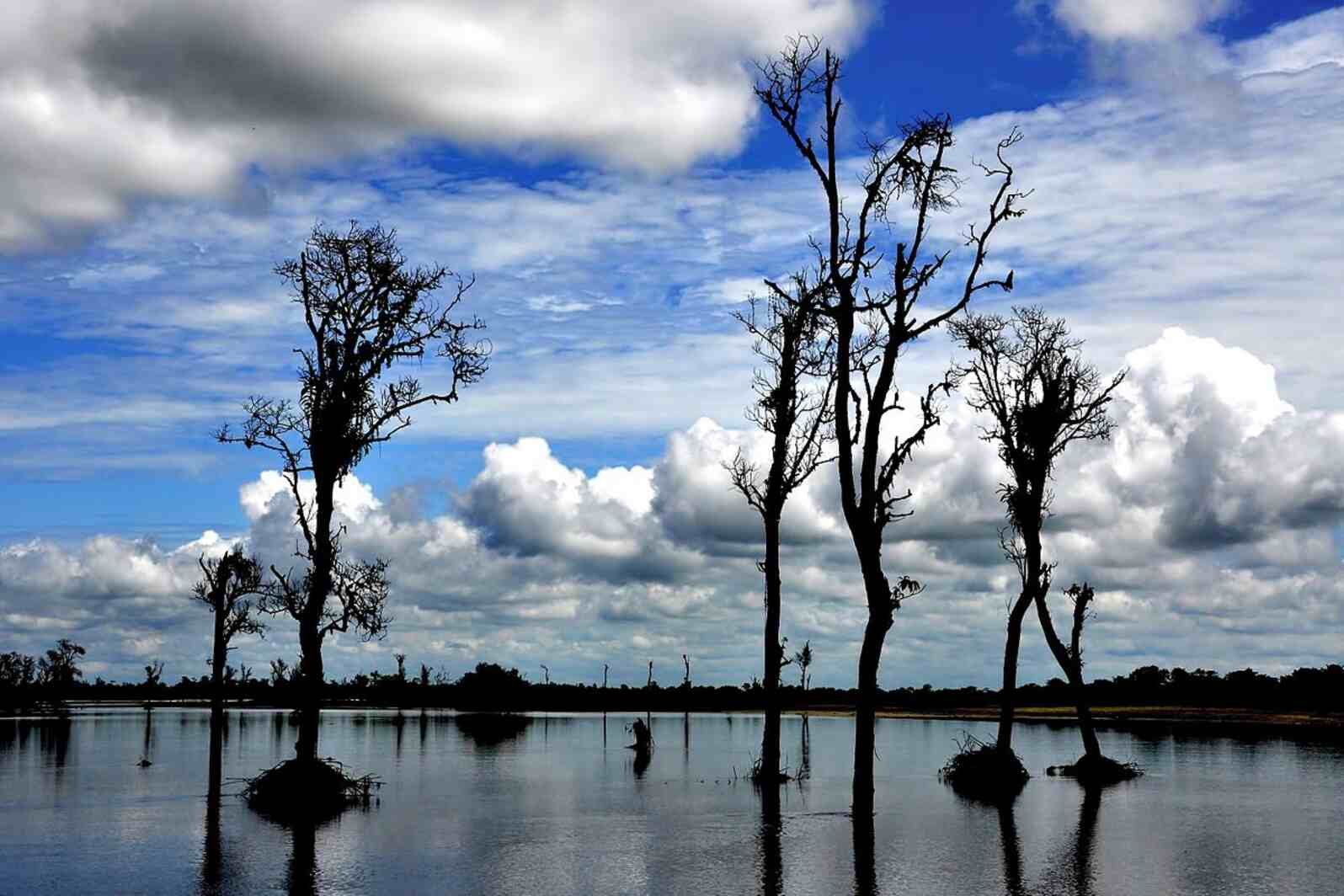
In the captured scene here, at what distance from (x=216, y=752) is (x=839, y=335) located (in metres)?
37.5

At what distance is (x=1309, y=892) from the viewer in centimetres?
2214

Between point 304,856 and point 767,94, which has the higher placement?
point 767,94

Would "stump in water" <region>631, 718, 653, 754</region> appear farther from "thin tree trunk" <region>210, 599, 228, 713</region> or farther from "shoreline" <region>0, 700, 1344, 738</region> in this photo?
"shoreline" <region>0, 700, 1344, 738</region>

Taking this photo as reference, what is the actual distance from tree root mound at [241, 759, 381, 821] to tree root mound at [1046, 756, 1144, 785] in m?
26.5

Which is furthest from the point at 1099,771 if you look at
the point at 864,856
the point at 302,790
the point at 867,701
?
the point at 302,790

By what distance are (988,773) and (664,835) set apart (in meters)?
17.7

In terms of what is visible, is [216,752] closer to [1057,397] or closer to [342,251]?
[342,251]

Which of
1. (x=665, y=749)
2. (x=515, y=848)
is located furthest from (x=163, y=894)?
(x=665, y=749)

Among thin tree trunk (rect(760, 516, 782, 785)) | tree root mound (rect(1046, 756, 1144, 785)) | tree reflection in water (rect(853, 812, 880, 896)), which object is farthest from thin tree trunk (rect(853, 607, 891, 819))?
tree root mound (rect(1046, 756, 1144, 785))

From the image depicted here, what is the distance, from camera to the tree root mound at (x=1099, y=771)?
159ft

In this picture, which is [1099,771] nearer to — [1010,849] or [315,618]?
[1010,849]

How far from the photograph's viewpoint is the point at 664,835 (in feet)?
101

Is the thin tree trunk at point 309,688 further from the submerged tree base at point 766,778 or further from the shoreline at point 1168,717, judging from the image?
the shoreline at point 1168,717

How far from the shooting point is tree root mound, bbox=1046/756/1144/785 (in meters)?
48.4
